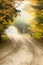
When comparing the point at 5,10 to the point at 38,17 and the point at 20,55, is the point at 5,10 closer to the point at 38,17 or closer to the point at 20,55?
the point at 20,55

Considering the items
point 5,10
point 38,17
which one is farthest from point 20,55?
point 38,17

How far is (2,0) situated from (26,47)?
3.30 m

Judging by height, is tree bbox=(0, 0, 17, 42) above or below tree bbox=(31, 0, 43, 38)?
above

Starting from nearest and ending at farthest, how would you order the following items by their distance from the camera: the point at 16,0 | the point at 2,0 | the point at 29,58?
the point at 29,58, the point at 2,0, the point at 16,0

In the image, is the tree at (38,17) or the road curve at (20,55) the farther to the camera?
the tree at (38,17)

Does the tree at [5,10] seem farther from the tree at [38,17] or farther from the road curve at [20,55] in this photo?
the tree at [38,17]

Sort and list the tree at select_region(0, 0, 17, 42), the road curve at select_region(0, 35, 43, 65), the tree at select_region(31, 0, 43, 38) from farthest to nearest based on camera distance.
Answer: the tree at select_region(31, 0, 43, 38), the tree at select_region(0, 0, 17, 42), the road curve at select_region(0, 35, 43, 65)

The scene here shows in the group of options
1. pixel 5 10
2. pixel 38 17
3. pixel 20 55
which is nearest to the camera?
pixel 20 55

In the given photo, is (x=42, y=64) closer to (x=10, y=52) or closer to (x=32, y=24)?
(x=10, y=52)

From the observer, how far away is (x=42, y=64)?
9031mm

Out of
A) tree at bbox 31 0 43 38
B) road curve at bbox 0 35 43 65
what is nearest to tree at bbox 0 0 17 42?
road curve at bbox 0 35 43 65

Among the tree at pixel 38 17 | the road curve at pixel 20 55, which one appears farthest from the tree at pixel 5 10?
the tree at pixel 38 17

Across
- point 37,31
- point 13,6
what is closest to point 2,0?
point 13,6

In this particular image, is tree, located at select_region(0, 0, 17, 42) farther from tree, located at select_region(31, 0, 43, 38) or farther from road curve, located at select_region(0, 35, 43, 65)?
tree, located at select_region(31, 0, 43, 38)
